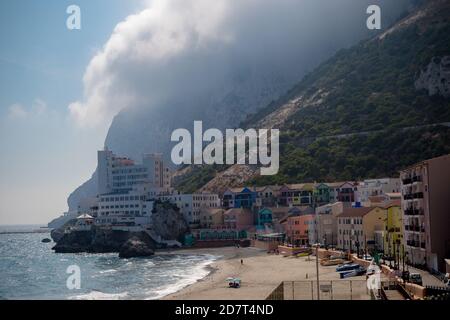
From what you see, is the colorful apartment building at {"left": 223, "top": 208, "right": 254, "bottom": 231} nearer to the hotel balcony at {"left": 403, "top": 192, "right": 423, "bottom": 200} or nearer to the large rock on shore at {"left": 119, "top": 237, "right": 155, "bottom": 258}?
the large rock on shore at {"left": 119, "top": 237, "right": 155, "bottom": 258}

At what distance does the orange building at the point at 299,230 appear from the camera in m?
58.5

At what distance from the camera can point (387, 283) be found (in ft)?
87.2

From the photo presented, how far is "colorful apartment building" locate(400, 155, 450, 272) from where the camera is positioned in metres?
30.0

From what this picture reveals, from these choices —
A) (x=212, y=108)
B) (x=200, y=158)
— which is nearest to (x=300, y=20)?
(x=212, y=108)

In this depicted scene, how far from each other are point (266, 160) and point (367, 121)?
16207mm

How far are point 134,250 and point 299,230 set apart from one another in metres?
18.9

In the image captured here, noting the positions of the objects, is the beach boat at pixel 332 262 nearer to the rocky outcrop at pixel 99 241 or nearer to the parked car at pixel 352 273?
the parked car at pixel 352 273

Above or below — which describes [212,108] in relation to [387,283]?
above

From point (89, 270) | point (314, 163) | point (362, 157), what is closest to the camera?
point (89, 270)

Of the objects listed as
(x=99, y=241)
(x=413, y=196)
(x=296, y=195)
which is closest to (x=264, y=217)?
(x=296, y=195)

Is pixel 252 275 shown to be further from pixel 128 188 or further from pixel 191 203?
pixel 128 188

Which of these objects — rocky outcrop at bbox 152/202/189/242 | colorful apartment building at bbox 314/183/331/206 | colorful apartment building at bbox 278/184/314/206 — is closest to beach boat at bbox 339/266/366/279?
colorful apartment building at bbox 314/183/331/206

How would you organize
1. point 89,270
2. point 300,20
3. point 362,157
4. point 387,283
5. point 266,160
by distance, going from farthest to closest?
1. point 300,20
2. point 266,160
3. point 362,157
4. point 89,270
5. point 387,283
